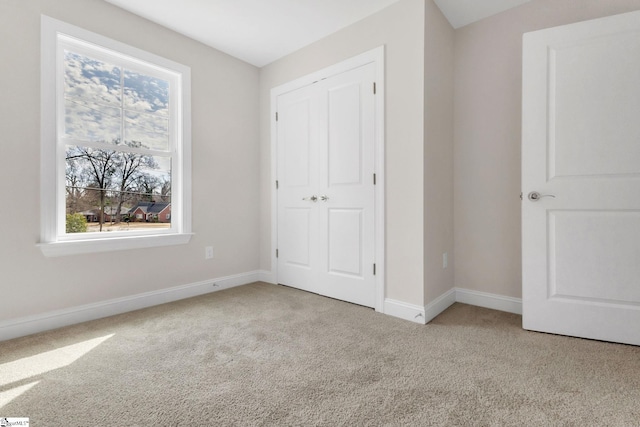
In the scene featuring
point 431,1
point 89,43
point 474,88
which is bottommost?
point 474,88

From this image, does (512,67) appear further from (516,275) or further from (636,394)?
(636,394)

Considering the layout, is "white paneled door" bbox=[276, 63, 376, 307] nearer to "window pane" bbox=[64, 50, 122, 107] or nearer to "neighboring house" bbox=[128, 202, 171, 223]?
"neighboring house" bbox=[128, 202, 171, 223]

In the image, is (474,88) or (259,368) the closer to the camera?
(259,368)

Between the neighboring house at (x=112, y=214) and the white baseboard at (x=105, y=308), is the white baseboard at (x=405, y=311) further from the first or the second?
the neighboring house at (x=112, y=214)

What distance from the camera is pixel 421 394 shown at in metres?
1.37

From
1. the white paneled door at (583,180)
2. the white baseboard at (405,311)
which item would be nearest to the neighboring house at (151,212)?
the white baseboard at (405,311)

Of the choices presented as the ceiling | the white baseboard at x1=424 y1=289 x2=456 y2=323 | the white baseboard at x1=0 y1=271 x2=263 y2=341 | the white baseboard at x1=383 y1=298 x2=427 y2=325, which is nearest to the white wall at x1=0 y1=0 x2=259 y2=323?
the white baseboard at x1=0 y1=271 x2=263 y2=341

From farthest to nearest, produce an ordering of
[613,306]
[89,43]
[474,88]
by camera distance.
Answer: [474,88] → [89,43] → [613,306]

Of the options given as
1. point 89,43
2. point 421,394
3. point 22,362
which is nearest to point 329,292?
point 421,394

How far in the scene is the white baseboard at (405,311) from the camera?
2.23 metres

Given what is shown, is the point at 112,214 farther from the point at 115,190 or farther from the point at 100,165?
the point at 100,165

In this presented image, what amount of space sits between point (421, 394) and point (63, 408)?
1.53 meters

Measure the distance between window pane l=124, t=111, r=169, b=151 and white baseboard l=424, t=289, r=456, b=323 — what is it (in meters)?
2.64

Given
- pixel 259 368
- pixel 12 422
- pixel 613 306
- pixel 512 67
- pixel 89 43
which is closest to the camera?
pixel 12 422
